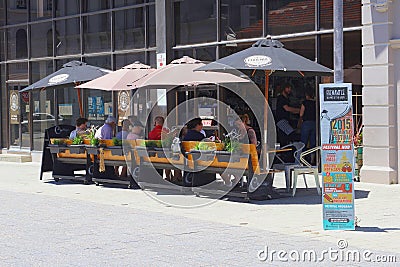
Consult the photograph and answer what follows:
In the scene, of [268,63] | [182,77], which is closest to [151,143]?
[182,77]

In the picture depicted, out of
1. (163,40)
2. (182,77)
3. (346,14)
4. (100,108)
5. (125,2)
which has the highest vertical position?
(125,2)

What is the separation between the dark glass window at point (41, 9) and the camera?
23922 millimetres

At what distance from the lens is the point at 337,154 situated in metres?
9.85

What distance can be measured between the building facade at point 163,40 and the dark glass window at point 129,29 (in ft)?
0.09

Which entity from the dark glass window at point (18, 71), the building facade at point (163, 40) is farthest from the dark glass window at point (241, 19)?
the dark glass window at point (18, 71)

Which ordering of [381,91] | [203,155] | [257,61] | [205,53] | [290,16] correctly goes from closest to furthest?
[257,61], [203,155], [381,91], [290,16], [205,53]

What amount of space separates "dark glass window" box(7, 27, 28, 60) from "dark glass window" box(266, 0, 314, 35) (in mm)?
10378

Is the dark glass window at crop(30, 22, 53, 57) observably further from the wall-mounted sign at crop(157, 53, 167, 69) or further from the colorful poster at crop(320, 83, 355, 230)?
the colorful poster at crop(320, 83, 355, 230)

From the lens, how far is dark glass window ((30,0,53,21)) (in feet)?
78.5

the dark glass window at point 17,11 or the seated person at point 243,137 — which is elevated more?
the dark glass window at point 17,11

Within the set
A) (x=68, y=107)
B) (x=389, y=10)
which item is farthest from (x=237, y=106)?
(x=68, y=107)

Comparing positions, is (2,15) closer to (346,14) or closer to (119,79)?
(119,79)

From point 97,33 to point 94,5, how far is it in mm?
844

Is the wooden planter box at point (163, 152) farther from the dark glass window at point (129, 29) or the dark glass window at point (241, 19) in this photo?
the dark glass window at point (129, 29)
